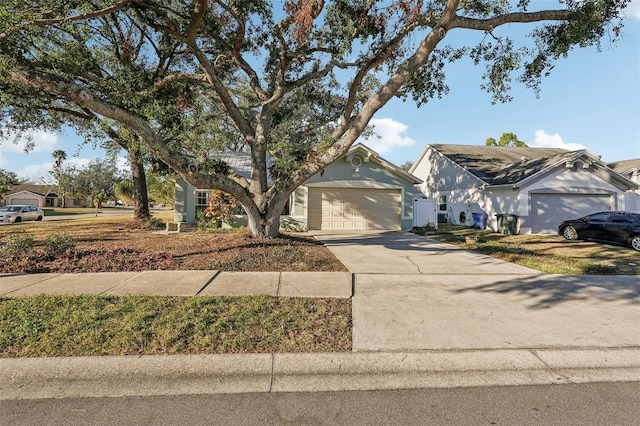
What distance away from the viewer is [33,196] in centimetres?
6284

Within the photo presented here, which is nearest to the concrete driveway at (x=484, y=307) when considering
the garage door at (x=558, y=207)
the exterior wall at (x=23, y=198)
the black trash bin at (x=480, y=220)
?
the garage door at (x=558, y=207)

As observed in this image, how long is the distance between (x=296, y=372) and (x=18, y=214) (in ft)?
109

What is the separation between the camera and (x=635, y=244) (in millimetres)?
11984

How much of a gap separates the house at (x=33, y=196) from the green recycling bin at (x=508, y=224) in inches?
2942

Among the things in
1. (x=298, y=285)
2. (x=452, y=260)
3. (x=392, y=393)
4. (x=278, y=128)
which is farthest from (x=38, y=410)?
(x=278, y=128)

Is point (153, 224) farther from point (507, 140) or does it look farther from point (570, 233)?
point (507, 140)

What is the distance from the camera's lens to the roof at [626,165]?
23156 millimetres

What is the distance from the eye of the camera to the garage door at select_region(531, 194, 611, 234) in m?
17.5

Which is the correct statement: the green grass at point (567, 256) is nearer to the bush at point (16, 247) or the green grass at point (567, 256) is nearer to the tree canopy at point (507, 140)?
the bush at point (16, 247)

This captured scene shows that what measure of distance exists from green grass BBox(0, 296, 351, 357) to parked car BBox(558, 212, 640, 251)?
13.1m

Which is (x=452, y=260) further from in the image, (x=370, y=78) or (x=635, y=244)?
(x=370, y=78)

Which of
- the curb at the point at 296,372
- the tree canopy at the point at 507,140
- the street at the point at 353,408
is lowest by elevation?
the street at the point at 353,408

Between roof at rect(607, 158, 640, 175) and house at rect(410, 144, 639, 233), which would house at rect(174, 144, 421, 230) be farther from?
roof at rect(607, 158, 640, 175)

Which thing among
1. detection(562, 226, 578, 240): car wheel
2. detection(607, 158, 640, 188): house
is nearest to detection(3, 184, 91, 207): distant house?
detection(562, 226, 578, 240): car wheel
